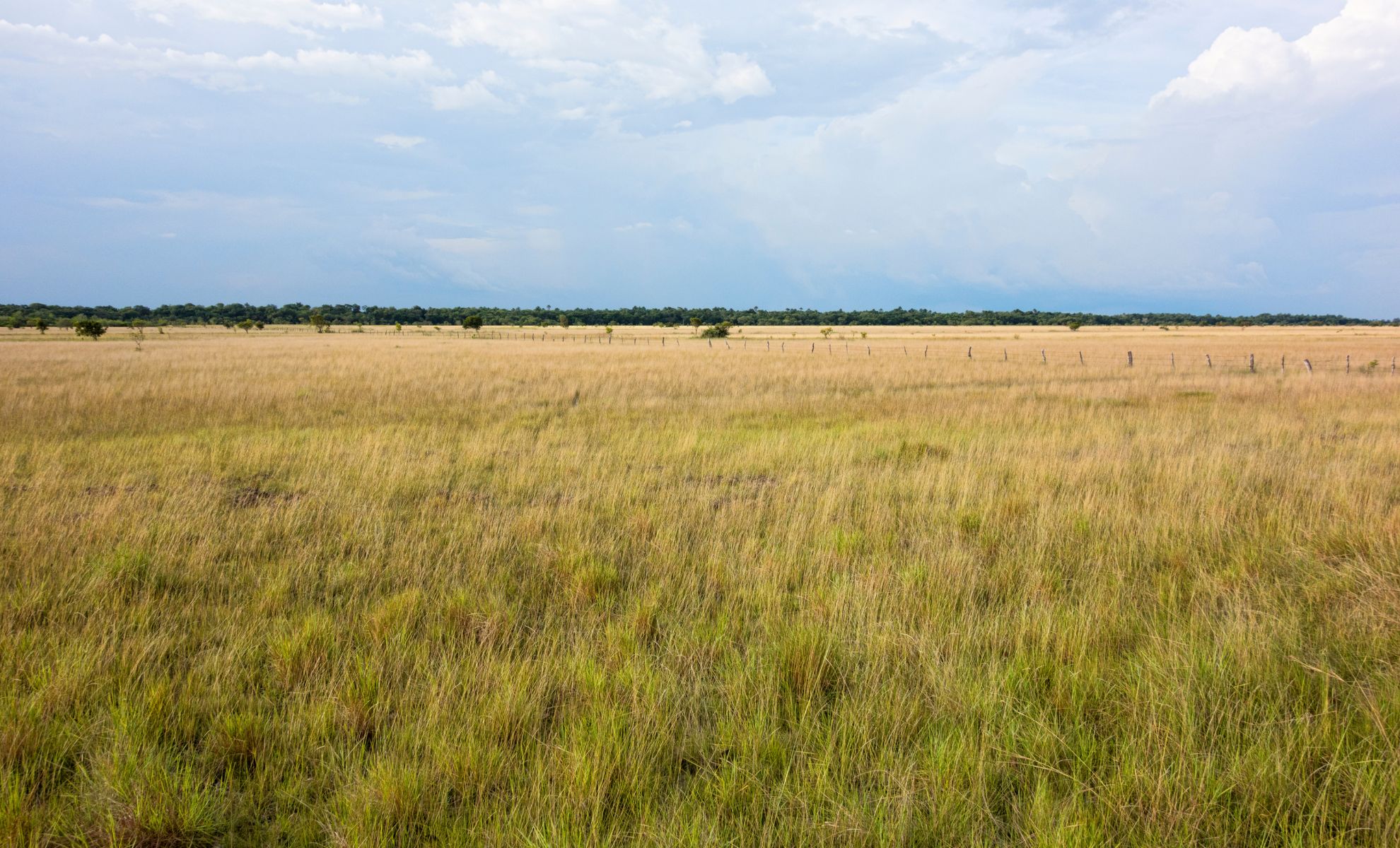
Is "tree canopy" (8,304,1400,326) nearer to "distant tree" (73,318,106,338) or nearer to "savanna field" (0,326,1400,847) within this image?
"distant tree" (73,318,106,338)

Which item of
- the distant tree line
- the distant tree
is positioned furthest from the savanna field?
the distant tree line

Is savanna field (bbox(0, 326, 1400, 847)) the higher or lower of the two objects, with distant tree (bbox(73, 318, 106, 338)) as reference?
lower

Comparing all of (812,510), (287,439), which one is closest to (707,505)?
(812,510)

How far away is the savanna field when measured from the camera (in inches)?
109

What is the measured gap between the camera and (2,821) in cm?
262

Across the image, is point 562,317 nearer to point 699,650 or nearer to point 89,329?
point 89,329

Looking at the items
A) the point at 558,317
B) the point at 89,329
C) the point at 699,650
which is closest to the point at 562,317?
the point at 558,317

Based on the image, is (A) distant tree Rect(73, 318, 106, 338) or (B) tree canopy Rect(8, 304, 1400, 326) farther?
(B) tree canopy Rect(8, 304, 1400, 326)

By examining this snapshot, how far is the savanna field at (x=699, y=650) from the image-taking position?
2.76 m

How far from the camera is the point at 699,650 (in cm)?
407

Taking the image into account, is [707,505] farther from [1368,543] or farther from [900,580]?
[1368,543]

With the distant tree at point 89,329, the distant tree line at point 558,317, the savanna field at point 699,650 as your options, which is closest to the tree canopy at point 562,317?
the distant tree line at point 558,317

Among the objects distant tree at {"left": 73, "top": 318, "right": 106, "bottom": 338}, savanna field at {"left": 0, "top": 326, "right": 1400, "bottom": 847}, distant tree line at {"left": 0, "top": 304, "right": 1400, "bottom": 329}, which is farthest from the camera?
distant tree line at {"left": 0, "top": 304, "right": 1400, "bottom": 329}

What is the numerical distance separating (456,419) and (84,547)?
367 inches
